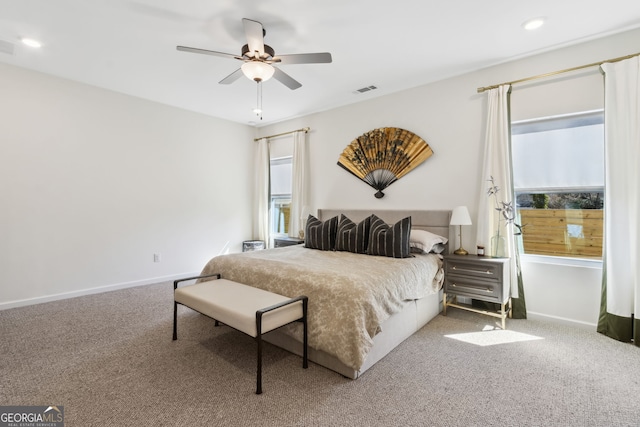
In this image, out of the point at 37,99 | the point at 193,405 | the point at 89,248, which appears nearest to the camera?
the point at 193,405

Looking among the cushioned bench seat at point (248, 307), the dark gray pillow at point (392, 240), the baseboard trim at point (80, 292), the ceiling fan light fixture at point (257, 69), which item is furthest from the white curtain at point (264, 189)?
the ceiling fan light fixture at point (257, 69)

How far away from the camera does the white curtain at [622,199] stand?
2.65m

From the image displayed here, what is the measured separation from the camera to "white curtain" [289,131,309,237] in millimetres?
5312

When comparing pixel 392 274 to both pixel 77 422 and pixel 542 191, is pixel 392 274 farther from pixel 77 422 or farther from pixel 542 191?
pixel 77 422

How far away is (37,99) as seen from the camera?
12.2 ft

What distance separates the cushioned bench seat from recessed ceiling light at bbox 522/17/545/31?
10.2 ft

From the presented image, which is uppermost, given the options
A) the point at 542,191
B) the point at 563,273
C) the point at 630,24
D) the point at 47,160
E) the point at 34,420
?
the point at 630,24

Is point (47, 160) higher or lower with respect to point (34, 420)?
higher

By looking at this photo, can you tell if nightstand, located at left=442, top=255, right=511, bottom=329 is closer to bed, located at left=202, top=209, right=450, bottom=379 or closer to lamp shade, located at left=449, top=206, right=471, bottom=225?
bed, located at left=202, top=209, right=450, bottom=379

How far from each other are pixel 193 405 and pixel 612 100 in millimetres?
4284

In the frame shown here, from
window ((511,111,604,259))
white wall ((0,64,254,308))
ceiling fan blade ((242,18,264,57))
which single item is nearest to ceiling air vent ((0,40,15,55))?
white wall ((0,64,254,308))

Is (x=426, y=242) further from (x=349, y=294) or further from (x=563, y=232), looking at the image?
(x=349, y=294)

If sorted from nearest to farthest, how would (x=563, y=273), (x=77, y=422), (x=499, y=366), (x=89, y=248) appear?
(x=77, y=422) < (x=499, y=366) < (x=563, y=273) < (x=89, y=248)

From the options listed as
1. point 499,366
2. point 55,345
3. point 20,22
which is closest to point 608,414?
point 499,366
